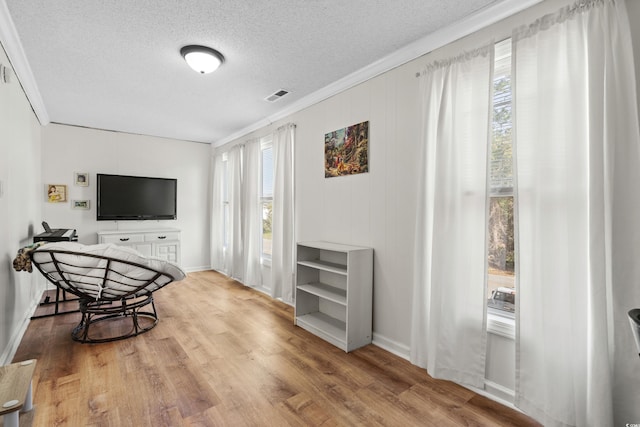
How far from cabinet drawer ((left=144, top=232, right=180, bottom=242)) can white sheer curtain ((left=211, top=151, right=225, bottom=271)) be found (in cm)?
73

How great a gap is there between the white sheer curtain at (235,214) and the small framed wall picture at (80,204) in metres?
2.19

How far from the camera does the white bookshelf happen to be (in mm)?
2691

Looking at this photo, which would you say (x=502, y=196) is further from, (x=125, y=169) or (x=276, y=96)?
(x=125, y=169)

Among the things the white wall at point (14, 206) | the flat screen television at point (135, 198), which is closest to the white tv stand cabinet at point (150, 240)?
the flat screen television at point (135, 198)

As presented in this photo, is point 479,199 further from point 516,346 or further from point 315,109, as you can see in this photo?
point 315,109

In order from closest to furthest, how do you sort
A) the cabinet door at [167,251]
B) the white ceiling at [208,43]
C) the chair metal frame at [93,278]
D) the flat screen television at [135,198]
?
the white ceiling at [208,43], the chair metal frame at [93,278], the flat screen television at [135,198], the cabinet door at [167,251]

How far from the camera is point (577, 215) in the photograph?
161cm

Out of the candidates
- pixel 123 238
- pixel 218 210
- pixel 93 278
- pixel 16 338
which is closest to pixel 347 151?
pixel 93 278

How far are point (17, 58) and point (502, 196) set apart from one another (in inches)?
155

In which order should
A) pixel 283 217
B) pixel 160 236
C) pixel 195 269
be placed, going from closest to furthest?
pixel 283 217, pixel 160 236, pixel 195 269

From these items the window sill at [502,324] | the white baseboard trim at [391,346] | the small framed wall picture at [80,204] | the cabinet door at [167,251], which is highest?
the small framed wall picture at [80,204]

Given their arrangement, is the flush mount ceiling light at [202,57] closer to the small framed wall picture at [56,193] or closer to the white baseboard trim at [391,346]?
the white baseboard trim at [391,346]

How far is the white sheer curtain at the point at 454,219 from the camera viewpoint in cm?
203

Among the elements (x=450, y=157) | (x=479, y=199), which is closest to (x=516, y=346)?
(x=479, y=199)
